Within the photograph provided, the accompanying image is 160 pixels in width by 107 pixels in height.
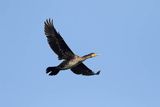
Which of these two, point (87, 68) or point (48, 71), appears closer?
point (48, 71)

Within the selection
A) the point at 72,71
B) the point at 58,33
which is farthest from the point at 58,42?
the point at 72,71

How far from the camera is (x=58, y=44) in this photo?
33156 mm

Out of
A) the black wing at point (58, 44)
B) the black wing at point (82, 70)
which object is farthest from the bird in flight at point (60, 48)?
the black wing at point (82, 70)

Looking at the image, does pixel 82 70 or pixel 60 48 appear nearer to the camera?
pixel 60 48

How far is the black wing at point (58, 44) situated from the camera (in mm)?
33125

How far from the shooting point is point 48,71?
1266 inches

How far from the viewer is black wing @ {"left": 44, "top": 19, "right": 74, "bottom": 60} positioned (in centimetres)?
3312

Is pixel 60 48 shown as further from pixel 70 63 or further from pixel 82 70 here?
pixel 82 70

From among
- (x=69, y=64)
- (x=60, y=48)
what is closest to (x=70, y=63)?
(x=69, y=64)

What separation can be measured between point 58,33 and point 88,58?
243 centimetres

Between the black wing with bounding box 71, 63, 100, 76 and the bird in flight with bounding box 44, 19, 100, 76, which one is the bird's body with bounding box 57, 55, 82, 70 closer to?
the bird in flight with bounding box 44, 19, 100, 76

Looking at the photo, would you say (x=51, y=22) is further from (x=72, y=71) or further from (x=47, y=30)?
(x=72, y=71)

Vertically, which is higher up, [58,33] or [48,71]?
[58,33]

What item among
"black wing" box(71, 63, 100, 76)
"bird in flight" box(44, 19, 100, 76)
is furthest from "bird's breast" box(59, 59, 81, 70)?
"black wing" box(71, 63, 100, 76)
